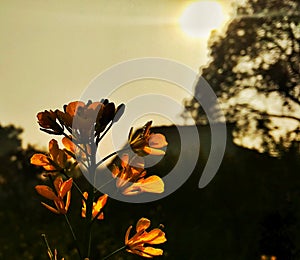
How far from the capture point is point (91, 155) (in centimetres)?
128

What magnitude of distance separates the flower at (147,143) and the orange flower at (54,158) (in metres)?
0.15

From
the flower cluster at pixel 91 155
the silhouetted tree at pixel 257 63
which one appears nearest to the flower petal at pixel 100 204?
the flower cluster at pixel 91 155

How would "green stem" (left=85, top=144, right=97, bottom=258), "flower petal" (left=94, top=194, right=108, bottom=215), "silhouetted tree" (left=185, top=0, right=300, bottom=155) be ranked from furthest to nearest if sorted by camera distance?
"silhouetted tree" (left=185, top=0, right=300, bottom=155), "flower petal" (left=94, top=194, right=108, bottom=215), "green stem" (left=85, top=144, right=97, bottom=258)

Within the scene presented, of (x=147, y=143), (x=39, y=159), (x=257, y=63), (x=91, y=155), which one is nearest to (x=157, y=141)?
(x=147, y=143)

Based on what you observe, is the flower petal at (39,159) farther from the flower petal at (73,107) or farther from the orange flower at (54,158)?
the flower petal at (73,107)

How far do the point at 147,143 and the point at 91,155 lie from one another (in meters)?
0.12

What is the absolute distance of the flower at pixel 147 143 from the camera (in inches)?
51.1

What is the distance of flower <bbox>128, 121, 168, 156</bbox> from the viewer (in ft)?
4.26

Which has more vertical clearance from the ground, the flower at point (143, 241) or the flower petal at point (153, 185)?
the flower petal at point (153, 185)

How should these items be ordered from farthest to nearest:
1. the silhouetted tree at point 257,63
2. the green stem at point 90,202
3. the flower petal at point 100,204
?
the silhouetted tree at point 257,63 → the flower petal at point 100,204 → the green stem at point 90,202

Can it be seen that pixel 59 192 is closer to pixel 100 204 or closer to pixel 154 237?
pixel 100 204

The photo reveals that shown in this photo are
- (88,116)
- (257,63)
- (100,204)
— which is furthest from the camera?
(257,63)

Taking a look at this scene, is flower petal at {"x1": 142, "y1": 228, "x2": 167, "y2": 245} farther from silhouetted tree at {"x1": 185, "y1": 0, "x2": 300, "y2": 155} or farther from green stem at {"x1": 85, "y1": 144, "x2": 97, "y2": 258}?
silhouetted tree at {"x1": 185, "y1": 0, "x2": 300, "y2": 155}

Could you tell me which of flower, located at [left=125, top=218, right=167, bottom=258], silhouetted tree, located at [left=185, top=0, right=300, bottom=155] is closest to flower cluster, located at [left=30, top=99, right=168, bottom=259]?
flower, located at [left=125, top=218, right=167, bottom=258]
